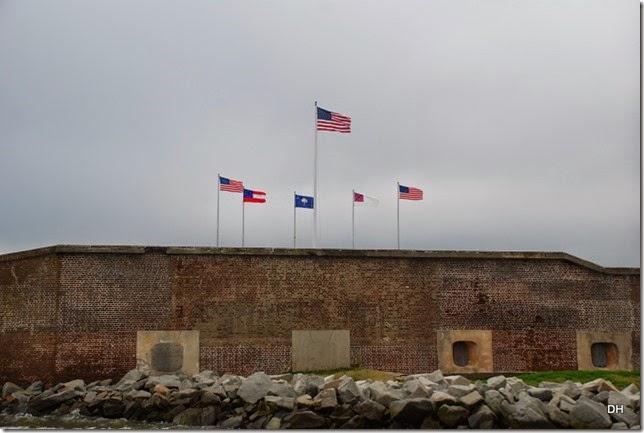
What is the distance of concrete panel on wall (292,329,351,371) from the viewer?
22.6 m

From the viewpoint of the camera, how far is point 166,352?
870 inches

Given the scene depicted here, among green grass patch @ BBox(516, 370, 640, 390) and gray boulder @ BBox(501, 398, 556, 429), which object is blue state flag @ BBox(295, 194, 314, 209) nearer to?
green grass patch @ BBox(516, 370, 640, 390)

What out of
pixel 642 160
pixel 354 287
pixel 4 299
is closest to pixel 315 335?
pixel 354 287

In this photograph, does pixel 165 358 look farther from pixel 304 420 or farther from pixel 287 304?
pixel 304 420

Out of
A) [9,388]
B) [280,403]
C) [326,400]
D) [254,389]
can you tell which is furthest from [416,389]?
[9,388]

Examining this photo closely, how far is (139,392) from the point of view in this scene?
20016mm

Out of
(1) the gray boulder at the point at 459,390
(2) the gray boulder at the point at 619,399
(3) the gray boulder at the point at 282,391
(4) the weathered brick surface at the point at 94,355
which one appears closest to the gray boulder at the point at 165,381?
(4) the weathered brick surface at the point at 94,355

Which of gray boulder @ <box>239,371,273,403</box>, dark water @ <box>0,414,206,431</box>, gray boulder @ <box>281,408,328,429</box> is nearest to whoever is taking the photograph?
gray boulder @ <box>281,408,328,429</box>

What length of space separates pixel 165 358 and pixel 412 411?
25.4 ft

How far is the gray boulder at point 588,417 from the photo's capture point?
16.2 meters

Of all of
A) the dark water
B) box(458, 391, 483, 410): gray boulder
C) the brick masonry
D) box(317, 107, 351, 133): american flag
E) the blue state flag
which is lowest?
the dark water

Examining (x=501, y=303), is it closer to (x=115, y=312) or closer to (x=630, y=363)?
(x=630, y=363)

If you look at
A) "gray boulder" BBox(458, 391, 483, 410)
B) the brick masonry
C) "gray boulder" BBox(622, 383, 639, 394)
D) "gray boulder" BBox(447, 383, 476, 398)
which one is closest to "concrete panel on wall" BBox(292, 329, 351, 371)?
the brick masonry

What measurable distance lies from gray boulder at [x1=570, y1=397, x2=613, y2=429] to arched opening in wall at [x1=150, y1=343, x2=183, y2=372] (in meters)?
10.4
